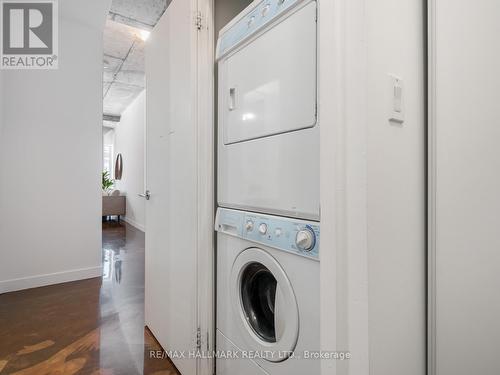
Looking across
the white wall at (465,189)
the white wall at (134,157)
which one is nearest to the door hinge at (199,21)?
the white wall at (465,189)

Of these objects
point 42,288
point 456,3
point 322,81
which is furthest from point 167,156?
point 42,288

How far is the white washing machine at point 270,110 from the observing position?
923mm

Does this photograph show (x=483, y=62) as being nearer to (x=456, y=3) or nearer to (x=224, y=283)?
(x=456, y=3)

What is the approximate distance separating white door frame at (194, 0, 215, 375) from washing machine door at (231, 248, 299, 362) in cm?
22

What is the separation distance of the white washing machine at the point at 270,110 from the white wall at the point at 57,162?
89.2 inches

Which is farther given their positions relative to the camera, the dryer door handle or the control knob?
the dryer door handle

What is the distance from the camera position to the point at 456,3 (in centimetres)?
90

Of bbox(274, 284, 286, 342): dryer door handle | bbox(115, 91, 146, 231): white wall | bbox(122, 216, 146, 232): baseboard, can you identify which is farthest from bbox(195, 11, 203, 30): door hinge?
bbox(122, 216, 146, 232): baseboard

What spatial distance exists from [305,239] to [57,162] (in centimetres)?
297

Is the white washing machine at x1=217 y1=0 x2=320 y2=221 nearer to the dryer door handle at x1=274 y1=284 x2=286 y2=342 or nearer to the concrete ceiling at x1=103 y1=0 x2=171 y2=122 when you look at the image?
the dryer door handle at x1=274 y1=284 x2=286 y2=342

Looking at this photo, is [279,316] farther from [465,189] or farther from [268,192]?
[465,189]

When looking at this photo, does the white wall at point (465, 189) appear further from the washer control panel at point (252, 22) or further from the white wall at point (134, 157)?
the white wall at point (134, 157)

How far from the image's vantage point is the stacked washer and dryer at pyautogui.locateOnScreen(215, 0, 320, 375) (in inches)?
36.3

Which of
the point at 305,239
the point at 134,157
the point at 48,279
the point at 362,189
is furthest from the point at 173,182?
the point at 134,157
